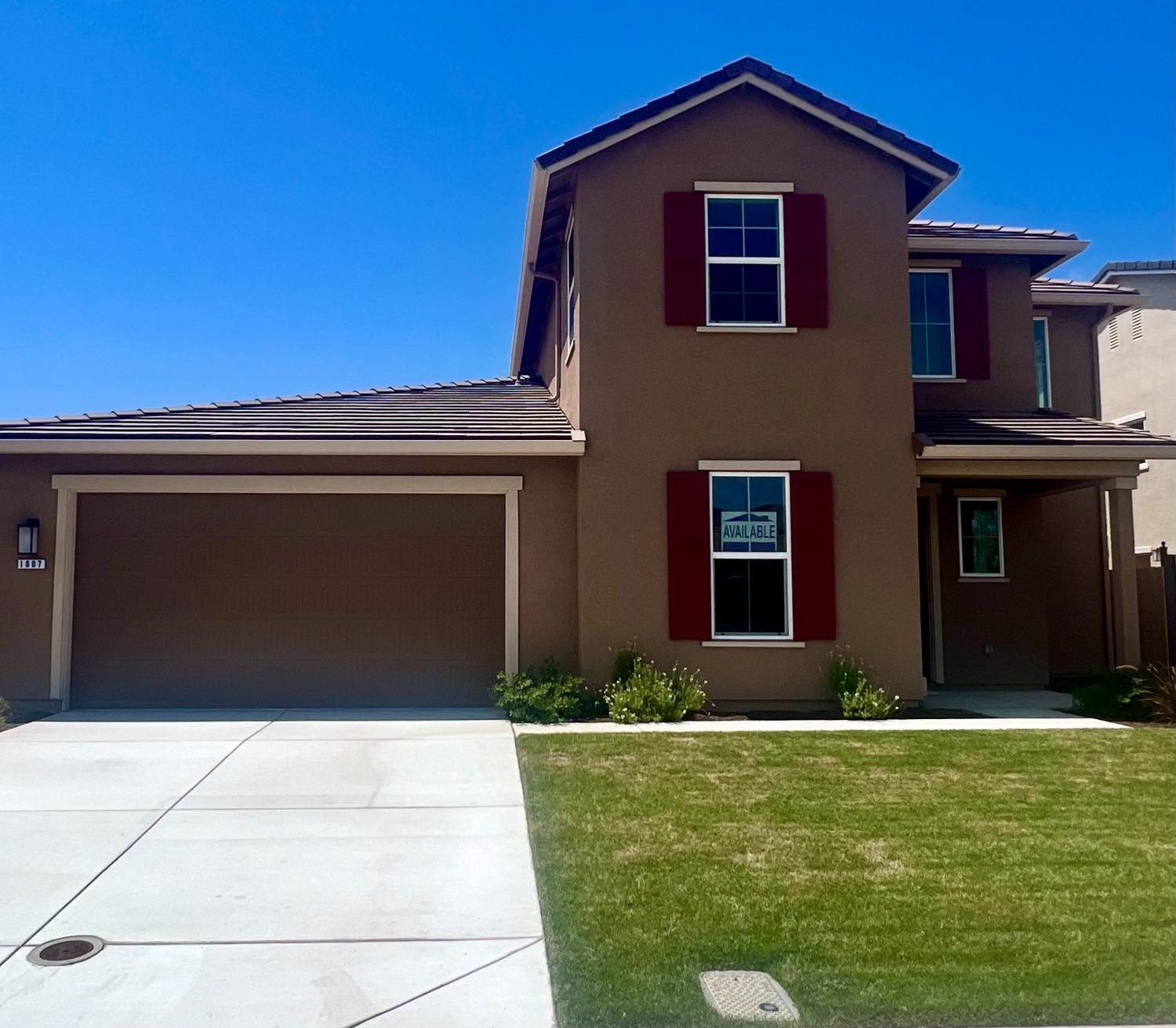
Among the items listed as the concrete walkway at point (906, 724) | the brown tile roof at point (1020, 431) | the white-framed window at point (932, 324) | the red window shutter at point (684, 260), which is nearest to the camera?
the concrete walkway at point (906, 724)

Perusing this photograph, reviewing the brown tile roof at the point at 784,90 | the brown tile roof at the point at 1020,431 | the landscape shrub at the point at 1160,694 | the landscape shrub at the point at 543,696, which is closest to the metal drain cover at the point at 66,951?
the landscape shrub at the point at 543,696

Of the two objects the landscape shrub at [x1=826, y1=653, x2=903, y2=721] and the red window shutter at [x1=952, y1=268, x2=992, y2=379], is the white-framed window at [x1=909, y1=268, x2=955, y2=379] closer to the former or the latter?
the red window shutter at [x1=952, y1=268, x2=992, y2=379]

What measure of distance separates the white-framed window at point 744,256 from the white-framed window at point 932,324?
297 cm

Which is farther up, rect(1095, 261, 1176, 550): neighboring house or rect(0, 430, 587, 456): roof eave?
rect(1095, 261, 1176, 550): neighboring house

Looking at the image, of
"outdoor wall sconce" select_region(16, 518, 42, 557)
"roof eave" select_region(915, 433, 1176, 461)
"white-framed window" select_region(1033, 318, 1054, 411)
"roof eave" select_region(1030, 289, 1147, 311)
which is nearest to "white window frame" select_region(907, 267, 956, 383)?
"roof eave" select_region(1030, 289, 1147, 311)

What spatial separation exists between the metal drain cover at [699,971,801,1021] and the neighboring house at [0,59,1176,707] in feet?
22.7

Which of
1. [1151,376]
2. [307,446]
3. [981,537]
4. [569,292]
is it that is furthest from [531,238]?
[1151,376]

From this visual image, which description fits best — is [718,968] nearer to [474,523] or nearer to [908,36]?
[474,523]

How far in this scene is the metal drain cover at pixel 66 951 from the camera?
4527 mm

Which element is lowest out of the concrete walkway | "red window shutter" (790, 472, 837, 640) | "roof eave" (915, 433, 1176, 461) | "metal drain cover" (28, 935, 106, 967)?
"metal drain cover" (28, 935, 106, 967)

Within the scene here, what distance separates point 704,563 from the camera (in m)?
11.2

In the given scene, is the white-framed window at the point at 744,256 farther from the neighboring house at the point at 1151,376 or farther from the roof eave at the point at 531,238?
the neighboring house at the point at 1151,376

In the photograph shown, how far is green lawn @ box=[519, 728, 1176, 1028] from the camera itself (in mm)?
4195

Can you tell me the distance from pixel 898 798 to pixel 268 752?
5.35 m
